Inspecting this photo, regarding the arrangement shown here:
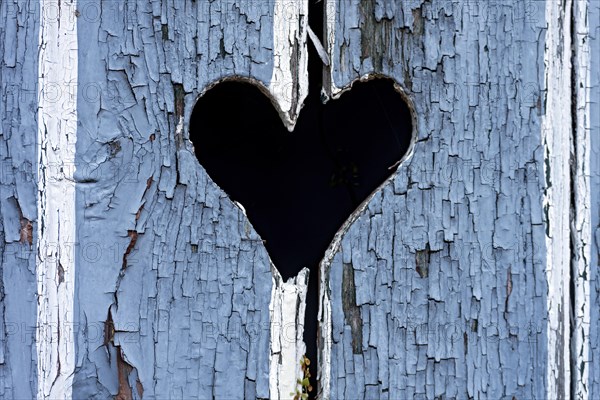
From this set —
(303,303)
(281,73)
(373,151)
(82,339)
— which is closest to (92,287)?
(82,339)

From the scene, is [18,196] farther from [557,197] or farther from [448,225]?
[557,197]

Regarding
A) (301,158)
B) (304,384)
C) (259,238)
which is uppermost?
(301,158)

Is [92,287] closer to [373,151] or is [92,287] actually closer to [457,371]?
[457,371]

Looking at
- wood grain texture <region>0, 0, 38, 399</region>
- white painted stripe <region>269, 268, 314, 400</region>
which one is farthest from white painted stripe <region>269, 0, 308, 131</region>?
wood grain texture <region>0, 0, 38, 399</region>

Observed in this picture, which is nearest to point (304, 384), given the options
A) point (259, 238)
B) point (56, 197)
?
point (259, 238)

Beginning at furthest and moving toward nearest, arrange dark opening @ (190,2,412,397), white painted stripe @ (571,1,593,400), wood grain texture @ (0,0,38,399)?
dark opening @ (190,2,412,397)
white painted stripe @ (571,1,593,400)
wood grain texture @ (0,0,38,399)

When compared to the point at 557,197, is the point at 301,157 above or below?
above

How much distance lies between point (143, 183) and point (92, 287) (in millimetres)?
167

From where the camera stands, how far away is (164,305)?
45.2 inches

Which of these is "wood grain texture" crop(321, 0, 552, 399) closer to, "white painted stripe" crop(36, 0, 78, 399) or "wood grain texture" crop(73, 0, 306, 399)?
"wood grain texture" crop(73, 0, 306, 399)

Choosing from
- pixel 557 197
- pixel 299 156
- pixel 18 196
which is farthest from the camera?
pixel 299 156

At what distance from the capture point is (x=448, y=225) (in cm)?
120

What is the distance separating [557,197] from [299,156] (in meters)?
0.61

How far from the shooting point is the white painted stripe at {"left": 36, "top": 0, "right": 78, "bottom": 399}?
1118 mm
